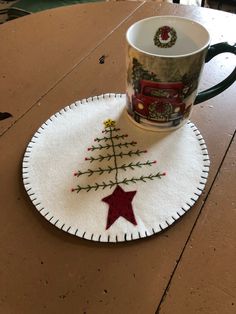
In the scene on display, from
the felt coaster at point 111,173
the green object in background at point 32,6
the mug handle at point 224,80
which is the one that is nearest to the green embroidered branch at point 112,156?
the felt coaster at point 111,173

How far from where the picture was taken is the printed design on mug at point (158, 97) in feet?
1.40

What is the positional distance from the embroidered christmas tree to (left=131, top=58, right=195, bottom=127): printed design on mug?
0.15 feet

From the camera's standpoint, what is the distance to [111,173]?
43 cm

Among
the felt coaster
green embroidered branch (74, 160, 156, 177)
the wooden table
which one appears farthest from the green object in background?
green embroidered branch (74, 160, 156, 177)

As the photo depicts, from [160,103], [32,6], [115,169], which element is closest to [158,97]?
[160,103]

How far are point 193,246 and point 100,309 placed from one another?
121 mm

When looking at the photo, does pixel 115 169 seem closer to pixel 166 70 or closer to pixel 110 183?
pixel 110 183

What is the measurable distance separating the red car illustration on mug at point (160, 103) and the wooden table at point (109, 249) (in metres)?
0.06

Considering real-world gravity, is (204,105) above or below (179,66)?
below

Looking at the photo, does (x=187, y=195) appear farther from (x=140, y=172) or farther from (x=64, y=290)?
(x=64, y=290)

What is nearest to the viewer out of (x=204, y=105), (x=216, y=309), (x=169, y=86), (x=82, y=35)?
(x=216, y=309)

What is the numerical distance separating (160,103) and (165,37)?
0.12 m

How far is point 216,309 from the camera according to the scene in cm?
32

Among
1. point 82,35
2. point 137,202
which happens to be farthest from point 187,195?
point 82,35
